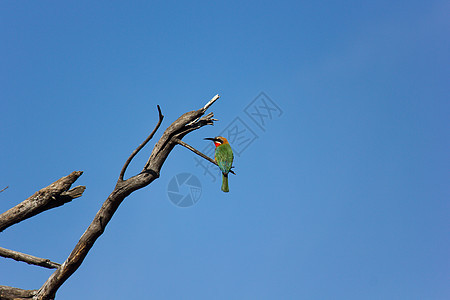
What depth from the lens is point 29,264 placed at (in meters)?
7.23

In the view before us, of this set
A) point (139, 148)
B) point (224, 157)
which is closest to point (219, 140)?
point (224, 157)

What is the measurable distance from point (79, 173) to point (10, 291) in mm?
2121

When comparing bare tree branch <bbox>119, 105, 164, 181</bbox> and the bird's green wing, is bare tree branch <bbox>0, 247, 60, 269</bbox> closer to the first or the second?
bare tree branch <bbox>119, 105, 164, 181</bbox>

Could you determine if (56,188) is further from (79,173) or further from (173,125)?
(173,125)

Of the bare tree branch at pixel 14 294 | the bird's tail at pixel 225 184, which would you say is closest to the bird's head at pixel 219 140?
the bird's tail at pixel 225 184

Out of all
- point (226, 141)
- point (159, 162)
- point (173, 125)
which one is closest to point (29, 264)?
point (159, 162)

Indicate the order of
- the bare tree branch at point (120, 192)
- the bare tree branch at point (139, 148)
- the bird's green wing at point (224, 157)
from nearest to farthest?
1. the bare tree branch at point (120, 192)
2. the bare tree branch at point (139, 148)
3. the bird's green wing at point (224, 157)

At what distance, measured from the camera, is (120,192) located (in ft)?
23.1

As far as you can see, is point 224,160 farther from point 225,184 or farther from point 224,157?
point 225,184

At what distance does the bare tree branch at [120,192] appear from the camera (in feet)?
22.4

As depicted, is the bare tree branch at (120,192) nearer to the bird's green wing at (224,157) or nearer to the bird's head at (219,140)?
the bird's green wing at (224,157)

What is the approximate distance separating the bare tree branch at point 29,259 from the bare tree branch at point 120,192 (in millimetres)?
217

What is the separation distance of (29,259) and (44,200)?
1.00 meters

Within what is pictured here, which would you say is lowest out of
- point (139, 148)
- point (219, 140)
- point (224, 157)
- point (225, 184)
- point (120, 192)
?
point (225, 184)
